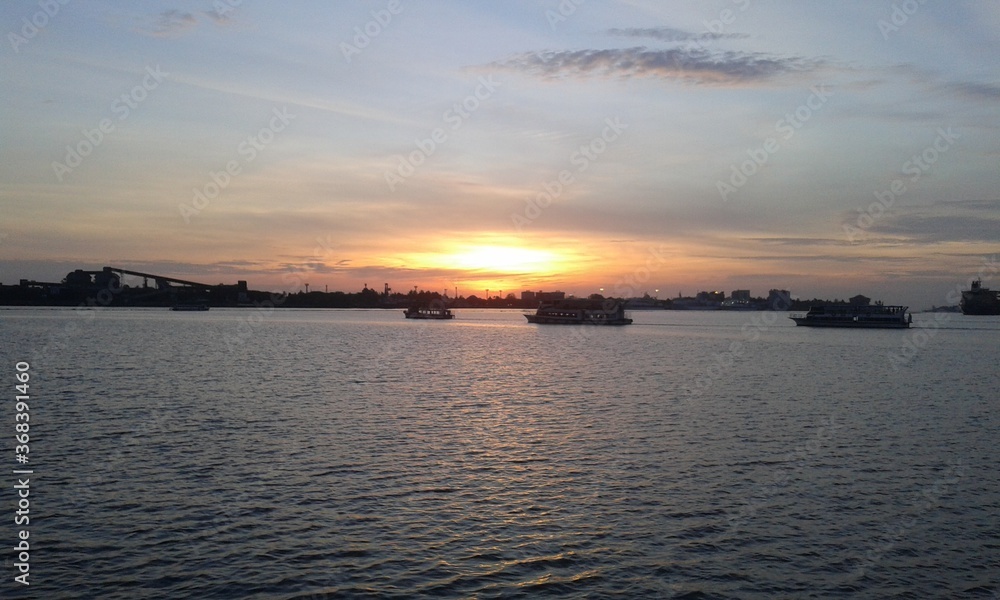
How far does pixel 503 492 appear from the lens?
2848cm

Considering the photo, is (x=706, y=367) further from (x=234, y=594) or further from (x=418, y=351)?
(x=234, y=594)

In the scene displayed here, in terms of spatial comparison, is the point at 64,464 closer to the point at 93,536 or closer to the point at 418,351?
the point at 93,536

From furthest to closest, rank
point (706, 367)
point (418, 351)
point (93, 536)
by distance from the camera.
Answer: point (418, 351)
point (706, 367)
point (93, 536)

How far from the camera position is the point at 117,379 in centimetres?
6331

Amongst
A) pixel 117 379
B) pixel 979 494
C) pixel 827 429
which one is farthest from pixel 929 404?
pixel 117 379

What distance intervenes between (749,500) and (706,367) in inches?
2345

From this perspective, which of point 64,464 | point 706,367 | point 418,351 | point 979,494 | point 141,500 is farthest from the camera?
point 418,351

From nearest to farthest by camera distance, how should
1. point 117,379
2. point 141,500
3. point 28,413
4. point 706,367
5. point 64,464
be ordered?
point 141,500
point 64,464
point 28,413
point 117,379
point 706,367

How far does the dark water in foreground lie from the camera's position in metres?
20.1

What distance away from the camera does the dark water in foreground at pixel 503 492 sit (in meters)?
20.1

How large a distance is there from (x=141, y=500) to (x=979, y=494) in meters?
33.1

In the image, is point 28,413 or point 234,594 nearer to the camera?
point 234,594

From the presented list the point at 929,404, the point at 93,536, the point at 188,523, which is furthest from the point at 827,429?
the point at 93,536

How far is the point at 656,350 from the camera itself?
116 metres
